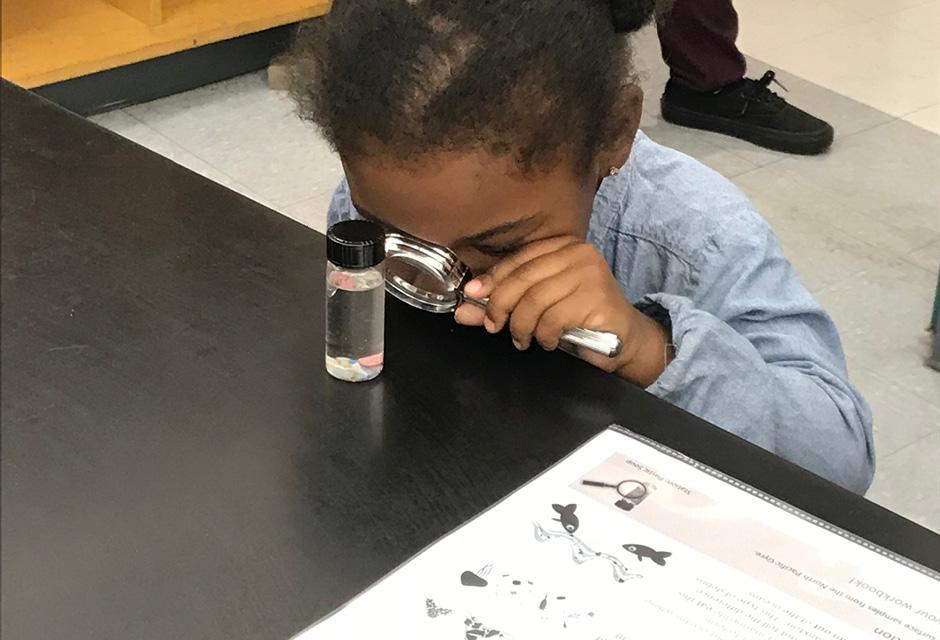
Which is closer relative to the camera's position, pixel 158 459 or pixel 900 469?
pixel 158 459

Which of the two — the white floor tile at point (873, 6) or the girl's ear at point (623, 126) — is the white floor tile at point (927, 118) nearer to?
the white floor tile at point (873, 6)

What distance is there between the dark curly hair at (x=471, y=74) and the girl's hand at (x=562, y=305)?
0.18 feet

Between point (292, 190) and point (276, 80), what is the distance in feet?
1.33

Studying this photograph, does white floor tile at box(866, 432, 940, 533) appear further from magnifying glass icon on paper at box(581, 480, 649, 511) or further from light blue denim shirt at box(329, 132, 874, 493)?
magnifying glass icon on paper at box(581, 480, 649, 511)

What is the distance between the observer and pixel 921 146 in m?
2.36

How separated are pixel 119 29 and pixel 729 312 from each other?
5.58ft

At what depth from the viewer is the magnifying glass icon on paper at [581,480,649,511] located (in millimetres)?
568

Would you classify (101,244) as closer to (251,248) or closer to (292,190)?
(251,248)

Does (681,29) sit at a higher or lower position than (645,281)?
lower

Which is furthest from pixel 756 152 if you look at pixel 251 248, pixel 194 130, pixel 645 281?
pixel 251 248

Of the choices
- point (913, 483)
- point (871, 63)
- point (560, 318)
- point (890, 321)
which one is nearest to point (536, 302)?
point (560, 318)

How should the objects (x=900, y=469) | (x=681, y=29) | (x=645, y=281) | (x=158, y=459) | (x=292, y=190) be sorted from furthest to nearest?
(x=681, y=29)
(x=292, y=190)
(x=900, y=469)
(x=645, y=281)
(x=158, y=459)

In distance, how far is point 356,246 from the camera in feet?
1.90

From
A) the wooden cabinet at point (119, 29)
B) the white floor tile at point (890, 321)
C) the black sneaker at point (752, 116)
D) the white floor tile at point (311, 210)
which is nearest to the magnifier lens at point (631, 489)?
the white floor tile at point (890, 321)
